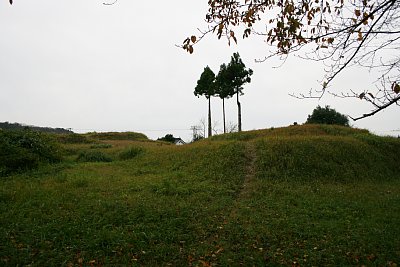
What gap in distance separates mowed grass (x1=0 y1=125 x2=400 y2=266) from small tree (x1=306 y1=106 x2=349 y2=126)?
18.0 metres

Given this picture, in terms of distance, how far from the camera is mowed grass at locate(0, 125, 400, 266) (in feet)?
17.9

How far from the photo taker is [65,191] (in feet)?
Result: 28.9

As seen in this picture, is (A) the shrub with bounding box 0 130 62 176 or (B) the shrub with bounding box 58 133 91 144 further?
(B) the shrub with bounding box 58 133 91 144

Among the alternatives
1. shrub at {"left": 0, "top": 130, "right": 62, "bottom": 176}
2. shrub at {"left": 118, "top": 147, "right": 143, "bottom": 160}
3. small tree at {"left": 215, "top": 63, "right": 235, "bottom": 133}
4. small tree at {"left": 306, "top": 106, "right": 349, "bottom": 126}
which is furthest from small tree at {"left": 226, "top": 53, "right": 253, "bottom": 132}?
shrub at {"left": 0, "top": 130, "right": 62, "bottom": 176}

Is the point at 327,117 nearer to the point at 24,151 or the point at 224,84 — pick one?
the point at 224,84

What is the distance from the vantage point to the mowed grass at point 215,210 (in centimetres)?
545

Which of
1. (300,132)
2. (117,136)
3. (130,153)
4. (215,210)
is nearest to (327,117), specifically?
(300,132)

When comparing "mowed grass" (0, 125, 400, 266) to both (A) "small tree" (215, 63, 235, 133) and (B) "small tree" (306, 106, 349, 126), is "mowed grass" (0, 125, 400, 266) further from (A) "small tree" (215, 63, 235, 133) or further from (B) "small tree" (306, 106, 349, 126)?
(B) "small tree" (306, 106, 349, 126)

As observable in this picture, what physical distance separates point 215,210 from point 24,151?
8.64 meters

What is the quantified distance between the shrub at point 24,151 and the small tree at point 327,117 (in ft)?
81.5

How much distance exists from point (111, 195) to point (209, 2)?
6113 mm

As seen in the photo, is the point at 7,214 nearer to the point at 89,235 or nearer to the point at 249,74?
the point at 89,235

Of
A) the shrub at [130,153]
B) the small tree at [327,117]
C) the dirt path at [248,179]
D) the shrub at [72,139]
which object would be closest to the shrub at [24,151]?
the shrub at [130,153]

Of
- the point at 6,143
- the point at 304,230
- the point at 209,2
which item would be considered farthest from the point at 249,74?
the point at 209,2
